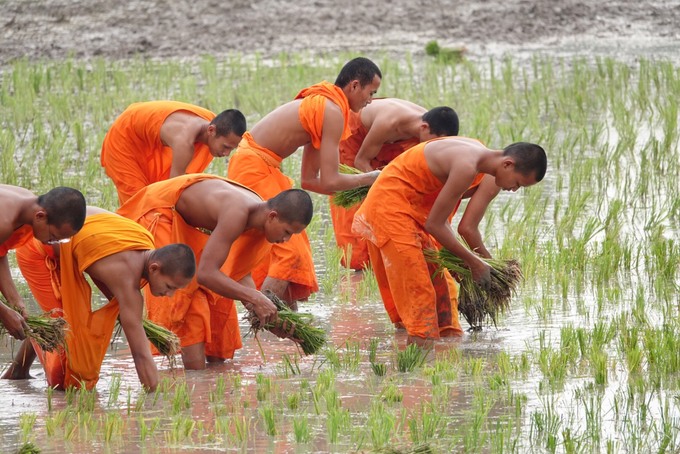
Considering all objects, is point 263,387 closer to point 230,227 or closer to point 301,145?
point 230,227

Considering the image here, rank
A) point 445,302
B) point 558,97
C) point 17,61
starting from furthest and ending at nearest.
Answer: point 17,61 < point 558,97 < point 445,302

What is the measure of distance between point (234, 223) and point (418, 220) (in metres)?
1.02

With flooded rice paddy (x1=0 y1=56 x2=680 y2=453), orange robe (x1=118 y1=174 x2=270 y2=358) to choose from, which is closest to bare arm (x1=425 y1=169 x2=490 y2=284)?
flooded rice paddy (x1=0 y1=56 x2=680 y2=453)

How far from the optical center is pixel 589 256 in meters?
6.89

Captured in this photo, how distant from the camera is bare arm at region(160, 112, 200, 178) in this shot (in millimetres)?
6230

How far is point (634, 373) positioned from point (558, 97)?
696 centimetres

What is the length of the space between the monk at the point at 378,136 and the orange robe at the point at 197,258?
1.24 meters

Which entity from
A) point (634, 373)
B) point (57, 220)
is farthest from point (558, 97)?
point (57, 220)

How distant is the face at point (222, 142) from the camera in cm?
605

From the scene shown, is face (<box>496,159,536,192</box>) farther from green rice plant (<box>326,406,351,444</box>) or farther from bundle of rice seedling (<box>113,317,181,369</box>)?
bundle of rice seedling (<box>113,317,181,369</box>)

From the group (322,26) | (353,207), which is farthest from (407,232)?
(322,26)

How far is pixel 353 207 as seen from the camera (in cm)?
695

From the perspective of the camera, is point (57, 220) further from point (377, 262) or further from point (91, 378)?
point (377, 262)

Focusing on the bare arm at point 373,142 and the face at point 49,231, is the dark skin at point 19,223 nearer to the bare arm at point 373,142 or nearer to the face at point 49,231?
the face at point 49,231
